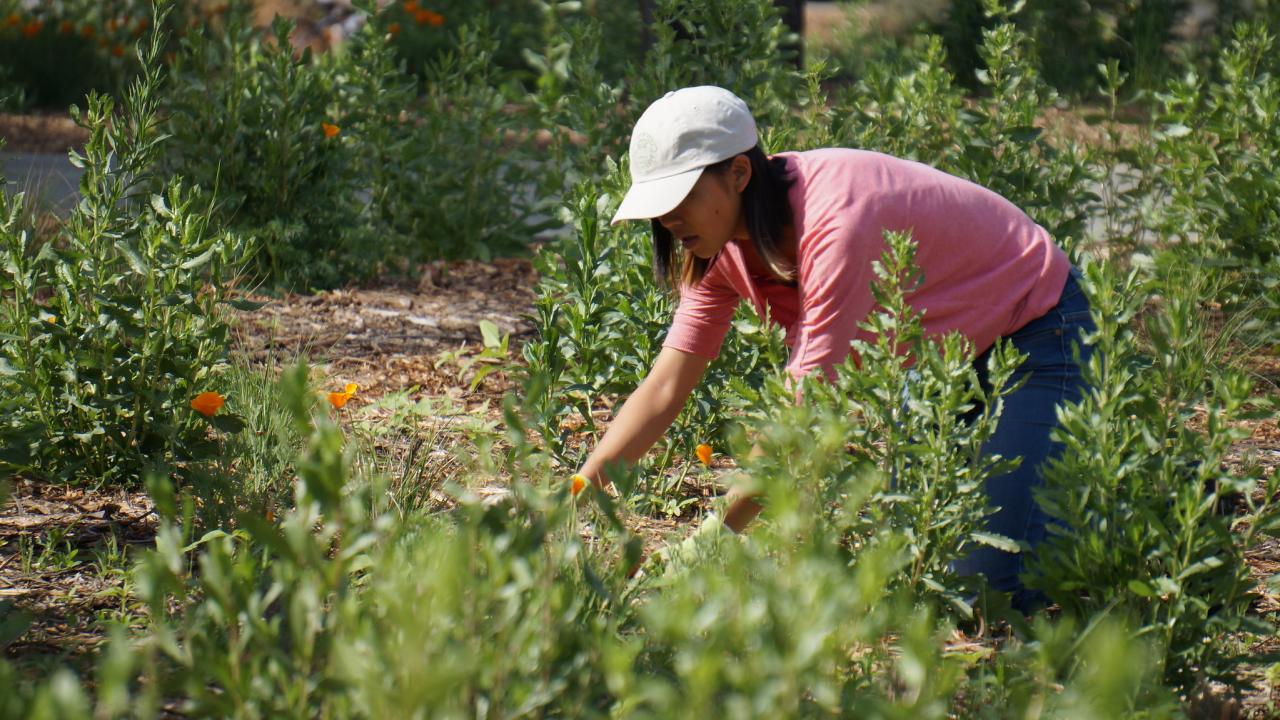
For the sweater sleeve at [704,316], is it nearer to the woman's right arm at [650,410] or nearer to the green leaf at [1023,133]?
the woman's right arm at [650,410]

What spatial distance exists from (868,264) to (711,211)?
325 mm

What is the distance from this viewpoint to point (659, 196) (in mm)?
2602

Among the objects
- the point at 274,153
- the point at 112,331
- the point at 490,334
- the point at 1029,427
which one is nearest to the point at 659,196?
the point at 1029,427

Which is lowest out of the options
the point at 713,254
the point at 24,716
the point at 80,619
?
the point at 80,619

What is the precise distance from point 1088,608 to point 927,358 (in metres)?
0.53

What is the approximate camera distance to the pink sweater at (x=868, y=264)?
2.58 meters

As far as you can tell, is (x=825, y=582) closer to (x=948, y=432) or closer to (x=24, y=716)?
(x=948, y=432)

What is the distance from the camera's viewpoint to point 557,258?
3889mm

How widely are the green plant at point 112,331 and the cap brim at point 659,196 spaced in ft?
2.86

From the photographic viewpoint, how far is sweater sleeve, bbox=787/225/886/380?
256 centimetres

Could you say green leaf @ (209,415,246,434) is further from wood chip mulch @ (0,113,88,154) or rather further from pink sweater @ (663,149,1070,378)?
wood chip mulch @ (0,113,88,154)

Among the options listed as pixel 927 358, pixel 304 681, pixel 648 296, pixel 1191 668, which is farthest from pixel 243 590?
pixel 648 296

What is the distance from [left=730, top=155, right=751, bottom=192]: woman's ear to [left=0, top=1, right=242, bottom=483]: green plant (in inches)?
41.9

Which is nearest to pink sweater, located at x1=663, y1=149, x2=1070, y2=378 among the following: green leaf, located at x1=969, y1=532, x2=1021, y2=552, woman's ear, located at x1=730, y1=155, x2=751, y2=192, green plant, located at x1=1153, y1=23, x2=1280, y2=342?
woman's ear, located at x1=730, y1=155, x2=751, y2=192
